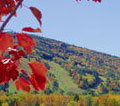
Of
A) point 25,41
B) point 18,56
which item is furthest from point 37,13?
point 18,56

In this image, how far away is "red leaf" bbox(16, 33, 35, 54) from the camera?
137 inches

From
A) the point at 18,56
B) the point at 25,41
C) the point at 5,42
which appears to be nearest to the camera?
the point at 5,42

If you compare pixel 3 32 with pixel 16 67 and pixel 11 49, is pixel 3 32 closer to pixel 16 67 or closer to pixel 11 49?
pixel 11 49

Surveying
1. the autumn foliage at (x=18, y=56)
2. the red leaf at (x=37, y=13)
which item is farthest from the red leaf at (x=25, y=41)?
the red leaf at (x=37, y=13)

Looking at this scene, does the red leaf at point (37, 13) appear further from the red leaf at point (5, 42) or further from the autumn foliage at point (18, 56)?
the red leaf at point (5, 42)

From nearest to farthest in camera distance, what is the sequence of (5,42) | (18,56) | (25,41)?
1. (5,42)
2. (25,41)
3. (18,56)

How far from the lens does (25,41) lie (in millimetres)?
3494

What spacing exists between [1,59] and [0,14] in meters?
0.81

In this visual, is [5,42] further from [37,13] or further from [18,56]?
[37,13]

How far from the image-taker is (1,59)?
143 inches

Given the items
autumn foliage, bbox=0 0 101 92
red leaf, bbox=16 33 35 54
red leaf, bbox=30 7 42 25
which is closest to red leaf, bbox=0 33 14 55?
autumn foliage, bbox=0 0 101 92

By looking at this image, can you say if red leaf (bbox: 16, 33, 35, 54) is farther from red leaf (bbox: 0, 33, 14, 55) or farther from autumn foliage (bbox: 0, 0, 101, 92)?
red leaf (bbox: 0, 33, 14, 55)

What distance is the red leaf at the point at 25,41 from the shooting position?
3475 millimetres

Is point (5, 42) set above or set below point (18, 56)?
above
